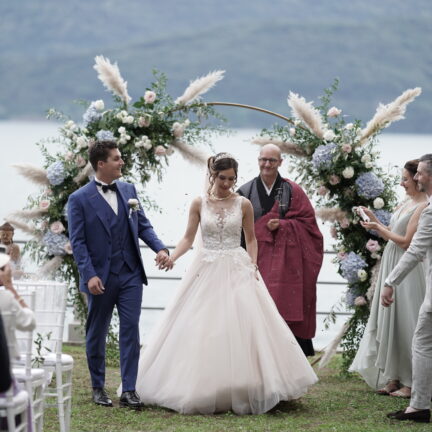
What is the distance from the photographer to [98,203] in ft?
21.7

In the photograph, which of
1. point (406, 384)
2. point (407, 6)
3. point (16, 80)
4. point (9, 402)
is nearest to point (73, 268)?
point (406, 384)

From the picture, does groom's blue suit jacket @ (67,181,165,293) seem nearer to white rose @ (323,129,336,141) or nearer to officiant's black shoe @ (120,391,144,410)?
officiant's black shoe @ (120,391,144,410)

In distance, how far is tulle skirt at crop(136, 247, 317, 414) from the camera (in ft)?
20.6

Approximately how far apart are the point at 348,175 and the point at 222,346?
253cm

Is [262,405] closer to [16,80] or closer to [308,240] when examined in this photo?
[308,240]

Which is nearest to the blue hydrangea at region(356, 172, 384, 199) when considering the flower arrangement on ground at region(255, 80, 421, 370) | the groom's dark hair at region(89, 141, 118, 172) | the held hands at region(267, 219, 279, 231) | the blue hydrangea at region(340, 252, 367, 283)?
the flower arrangement on ground at region(255, 80, 421, 370)

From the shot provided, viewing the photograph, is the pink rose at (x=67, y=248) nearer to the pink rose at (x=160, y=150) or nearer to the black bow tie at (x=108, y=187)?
the pink rose at (x=160, y=150)

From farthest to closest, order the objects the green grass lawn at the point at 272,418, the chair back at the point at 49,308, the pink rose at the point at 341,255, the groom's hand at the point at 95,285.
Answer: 1. the pink rose at the point at 341,255
2. the groom's hand at the point at 95,285
3. the green grass lawn at the point at 272,418
4. the chair back at the point at 49,308

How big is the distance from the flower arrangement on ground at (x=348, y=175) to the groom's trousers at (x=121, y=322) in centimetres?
224

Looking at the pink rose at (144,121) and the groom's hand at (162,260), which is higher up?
the pink rose at (144,121)

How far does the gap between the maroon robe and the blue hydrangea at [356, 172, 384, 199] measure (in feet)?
2.28

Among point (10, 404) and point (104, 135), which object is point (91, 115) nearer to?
point (104, 135)

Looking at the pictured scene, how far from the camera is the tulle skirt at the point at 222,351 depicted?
248 inches

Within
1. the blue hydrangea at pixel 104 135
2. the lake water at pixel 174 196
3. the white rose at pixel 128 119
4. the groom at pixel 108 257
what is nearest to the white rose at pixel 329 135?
the lake water at pixel 174 196
